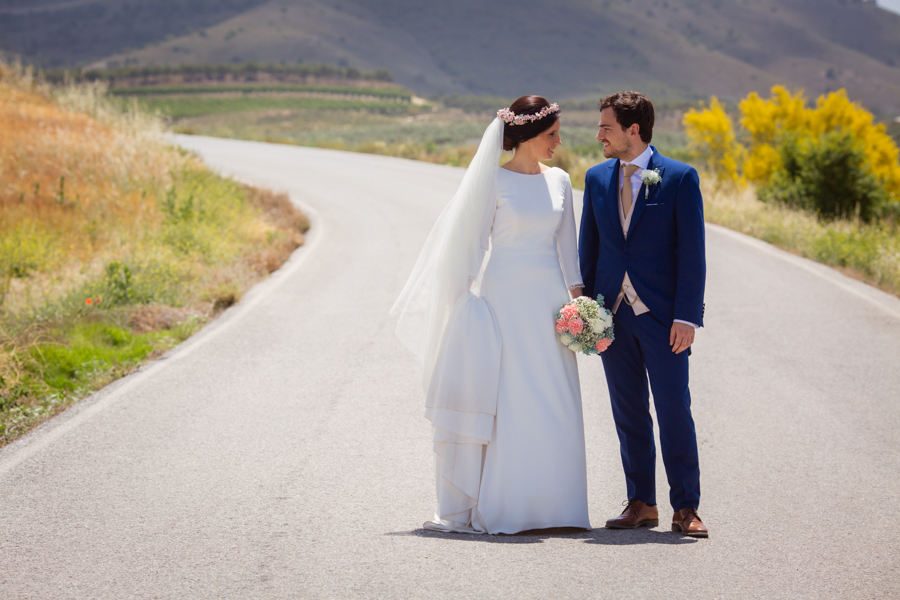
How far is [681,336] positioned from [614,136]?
1.13m

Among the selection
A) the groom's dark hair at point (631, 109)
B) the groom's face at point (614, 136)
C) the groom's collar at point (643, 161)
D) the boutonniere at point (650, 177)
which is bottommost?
the boutonniere at point (650, 177)

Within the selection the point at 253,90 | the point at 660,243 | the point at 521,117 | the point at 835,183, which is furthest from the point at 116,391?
the point at 253,90

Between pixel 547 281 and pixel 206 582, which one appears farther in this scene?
pixel 547 281

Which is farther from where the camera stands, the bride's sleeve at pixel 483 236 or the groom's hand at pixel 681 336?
the bride's sleeve at pixel 483 236

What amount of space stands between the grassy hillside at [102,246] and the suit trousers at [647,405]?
15.1 feet

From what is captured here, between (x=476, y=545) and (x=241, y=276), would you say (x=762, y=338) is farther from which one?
(x=241, y=276)

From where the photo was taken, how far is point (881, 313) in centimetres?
897

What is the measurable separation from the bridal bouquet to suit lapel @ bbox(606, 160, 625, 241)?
1.47 ft

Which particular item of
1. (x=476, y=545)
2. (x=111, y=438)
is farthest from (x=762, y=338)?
(x=111, y=438)

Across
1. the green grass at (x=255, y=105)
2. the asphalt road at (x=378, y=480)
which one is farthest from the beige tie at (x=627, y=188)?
the green grass at (x=255, y=105)

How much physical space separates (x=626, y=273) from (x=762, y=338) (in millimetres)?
4621

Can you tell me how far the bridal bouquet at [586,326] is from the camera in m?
3.95

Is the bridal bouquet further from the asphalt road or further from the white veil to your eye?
the asphalt road

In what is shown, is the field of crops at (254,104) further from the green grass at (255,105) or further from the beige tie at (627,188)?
the beige tie at (627,188)
